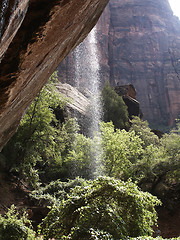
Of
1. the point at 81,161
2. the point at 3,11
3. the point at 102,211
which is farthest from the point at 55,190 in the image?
the point at 3,11

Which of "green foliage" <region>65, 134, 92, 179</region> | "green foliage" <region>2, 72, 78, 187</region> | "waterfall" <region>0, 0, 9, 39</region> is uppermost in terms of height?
"waterfall" <region>0, 0, 9, 39</region>

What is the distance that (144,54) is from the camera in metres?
62.6

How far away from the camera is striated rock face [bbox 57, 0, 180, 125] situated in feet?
183

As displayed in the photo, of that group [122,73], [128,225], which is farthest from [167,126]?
[128,225]

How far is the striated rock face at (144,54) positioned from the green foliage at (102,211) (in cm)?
4688

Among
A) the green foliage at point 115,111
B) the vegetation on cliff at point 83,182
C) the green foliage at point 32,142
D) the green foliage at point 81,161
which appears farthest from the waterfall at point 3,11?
the green foliage at point 115,111

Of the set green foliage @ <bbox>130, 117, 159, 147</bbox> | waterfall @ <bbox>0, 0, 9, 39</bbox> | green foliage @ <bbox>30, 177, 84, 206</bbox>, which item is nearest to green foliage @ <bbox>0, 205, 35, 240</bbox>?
green foliage @ <bbox>30, 177, 84, 206</bbox>

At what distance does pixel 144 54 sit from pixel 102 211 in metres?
64.2

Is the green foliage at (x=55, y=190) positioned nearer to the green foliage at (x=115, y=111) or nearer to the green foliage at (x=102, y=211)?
the green foliage at (x=102, y=211)

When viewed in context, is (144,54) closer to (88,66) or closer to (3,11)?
(88,66)

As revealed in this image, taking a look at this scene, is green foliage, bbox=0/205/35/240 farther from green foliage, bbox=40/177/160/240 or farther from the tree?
the tree

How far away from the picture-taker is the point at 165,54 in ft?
206

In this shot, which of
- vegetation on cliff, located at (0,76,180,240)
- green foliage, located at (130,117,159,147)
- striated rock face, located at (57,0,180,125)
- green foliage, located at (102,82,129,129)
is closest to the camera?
vegetation on cliff, located at (0,76,180,240)

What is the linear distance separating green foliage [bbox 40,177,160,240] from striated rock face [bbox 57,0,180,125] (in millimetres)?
46875
